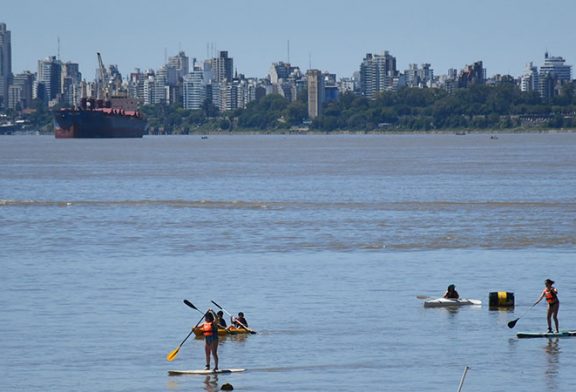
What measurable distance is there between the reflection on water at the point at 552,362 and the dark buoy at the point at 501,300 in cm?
519

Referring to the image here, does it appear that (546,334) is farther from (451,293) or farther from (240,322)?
(240,322)

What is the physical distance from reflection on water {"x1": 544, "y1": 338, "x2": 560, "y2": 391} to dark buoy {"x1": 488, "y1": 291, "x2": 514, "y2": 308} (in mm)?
5185

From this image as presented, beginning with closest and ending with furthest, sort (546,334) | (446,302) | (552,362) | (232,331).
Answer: (552,362), (546,334), (232,331), (446,302)

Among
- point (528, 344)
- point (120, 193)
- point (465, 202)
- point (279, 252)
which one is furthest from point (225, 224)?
point (528, 344)

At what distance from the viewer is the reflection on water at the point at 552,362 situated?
3331 cm

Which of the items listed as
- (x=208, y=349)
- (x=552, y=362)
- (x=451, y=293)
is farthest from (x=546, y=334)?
(x=208, y=349)

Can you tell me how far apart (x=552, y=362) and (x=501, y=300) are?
7.89m

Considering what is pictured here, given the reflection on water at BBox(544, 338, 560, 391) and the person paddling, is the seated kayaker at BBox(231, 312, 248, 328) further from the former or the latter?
the reflection on water at BBox(544, 338, 560, 391)

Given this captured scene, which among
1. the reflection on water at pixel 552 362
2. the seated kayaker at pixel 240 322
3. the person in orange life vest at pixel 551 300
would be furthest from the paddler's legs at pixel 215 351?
the person in orange life vest at pixel 551 300

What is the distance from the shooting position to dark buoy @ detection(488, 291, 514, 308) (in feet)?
142

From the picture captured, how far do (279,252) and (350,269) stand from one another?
7298mm

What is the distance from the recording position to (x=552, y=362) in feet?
117

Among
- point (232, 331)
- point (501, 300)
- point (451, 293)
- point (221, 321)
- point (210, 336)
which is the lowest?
point (232, 331)

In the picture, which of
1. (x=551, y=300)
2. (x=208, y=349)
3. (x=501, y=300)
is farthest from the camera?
(x=501, y=300)
